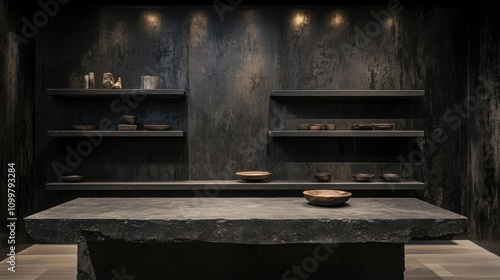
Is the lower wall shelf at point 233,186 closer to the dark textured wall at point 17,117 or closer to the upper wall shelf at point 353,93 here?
Result: the dark textured wall at point 17,117

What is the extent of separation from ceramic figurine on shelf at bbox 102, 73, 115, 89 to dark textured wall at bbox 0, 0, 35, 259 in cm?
82

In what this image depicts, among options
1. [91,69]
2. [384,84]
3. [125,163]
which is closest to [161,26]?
[91,69]

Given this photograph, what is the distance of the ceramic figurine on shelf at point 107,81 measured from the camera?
423 cm

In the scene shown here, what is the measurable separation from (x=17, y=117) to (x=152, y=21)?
Answer: 1.70 m

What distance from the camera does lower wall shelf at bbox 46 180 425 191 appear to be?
4094 millimetres

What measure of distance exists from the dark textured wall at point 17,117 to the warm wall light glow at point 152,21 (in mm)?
1224

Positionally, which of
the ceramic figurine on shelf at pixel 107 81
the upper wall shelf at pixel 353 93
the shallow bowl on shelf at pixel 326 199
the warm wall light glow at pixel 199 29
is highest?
the warm wall light glow at pixel 199 29

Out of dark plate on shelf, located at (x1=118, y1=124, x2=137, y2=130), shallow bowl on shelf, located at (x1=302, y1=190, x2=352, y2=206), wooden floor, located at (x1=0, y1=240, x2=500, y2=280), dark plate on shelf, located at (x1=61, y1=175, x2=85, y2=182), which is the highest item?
dark plate on shelf, located at (x1=118, y1=124, x2=137, y2=130)

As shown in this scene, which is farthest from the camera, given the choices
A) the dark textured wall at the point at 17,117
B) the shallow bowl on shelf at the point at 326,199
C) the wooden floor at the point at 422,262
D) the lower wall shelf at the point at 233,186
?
the lower wall shelf at the point at 233,186

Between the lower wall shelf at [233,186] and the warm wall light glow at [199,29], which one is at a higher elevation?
the warm wall light glow at [199,29]

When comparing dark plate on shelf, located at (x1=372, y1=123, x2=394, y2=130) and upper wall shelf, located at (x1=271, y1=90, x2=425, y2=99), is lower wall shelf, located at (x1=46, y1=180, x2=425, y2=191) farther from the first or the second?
upper wall shelf, located at (x1=271, y1=90, x2=425, y2=99)

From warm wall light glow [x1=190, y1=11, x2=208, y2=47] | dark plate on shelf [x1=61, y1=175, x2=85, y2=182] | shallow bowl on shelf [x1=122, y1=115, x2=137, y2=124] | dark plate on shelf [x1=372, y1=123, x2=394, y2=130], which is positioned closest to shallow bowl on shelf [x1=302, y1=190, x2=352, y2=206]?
dark plate on shelf [x1=372, y1=123, x2=394, y2=130]

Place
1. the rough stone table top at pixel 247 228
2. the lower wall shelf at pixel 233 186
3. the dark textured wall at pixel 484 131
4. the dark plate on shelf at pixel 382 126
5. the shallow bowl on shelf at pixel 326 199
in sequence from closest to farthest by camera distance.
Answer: the rough stone table top at pixel 247 228 < the shallow bowl on shelf at pixel 326 199 < the dark textured wall at pixel 484 131 < the lower wall shelf at pixel 233 186 < the dark plate on shelf at pixel 382 126

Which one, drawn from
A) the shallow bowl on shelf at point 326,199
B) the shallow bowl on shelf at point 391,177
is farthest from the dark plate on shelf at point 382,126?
the shallow bowl on shelf at point 326,199
